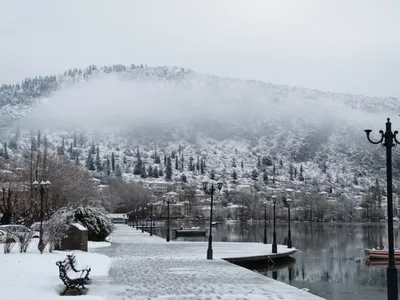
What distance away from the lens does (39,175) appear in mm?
49344

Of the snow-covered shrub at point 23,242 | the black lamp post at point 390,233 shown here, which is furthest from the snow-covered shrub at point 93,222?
the black lamp post at point 390,233

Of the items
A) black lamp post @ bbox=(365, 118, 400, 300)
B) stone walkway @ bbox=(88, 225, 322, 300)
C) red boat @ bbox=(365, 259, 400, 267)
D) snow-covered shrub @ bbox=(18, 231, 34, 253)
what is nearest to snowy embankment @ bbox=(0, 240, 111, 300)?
stone walkway @ bbox=(88, 225, 322, 300)

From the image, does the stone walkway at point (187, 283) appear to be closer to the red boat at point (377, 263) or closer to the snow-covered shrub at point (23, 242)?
the snow-covered shrub at point (23, 242)

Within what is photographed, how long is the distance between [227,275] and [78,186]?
1464 inches

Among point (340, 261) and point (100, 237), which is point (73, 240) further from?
point (340, 261)

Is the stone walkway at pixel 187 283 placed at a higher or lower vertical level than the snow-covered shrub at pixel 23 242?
lower

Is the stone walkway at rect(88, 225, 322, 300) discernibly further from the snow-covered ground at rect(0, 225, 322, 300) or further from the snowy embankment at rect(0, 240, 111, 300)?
the snowy embankment at rect(0, 240, 111, 300)

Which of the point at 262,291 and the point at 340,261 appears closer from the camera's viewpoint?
the point at 262,291

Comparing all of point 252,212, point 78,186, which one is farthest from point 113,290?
point 252,212

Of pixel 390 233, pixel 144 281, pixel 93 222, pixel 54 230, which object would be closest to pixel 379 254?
pixel 93 222

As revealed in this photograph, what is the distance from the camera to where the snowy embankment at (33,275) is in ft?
45.0

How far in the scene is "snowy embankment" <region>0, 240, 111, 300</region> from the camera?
13.7 m

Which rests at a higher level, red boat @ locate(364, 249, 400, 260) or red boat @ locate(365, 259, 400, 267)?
red boat @ locate(364, 249, 400, 260)

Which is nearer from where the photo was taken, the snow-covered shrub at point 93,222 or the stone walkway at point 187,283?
the stone walkway at point 187,283
